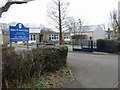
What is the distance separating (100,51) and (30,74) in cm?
1123

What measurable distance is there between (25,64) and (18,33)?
2336 millimetres

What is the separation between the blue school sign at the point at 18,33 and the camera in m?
5.20

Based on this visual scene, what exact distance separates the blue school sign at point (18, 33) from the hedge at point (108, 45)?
10.2m

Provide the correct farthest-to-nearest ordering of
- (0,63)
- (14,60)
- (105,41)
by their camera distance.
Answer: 1. (105,41)
2. (14,60)
3. (0,63)

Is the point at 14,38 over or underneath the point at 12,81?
over

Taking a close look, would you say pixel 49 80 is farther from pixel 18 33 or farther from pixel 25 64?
pixel 18 33

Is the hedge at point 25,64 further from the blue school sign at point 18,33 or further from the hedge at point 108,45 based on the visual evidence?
the hedge at point 108,45

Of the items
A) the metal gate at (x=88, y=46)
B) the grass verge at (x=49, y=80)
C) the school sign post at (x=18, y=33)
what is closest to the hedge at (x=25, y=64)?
the grass verge at (x=49, y=80)

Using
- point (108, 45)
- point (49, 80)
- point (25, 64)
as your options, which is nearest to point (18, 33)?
point (25, 64)

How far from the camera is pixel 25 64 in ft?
12.1

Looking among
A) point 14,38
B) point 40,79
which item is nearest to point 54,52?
point 40,79

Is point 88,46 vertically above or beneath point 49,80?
above

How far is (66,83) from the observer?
177 inches

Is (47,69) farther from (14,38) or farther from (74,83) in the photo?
(14,38)
